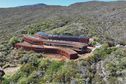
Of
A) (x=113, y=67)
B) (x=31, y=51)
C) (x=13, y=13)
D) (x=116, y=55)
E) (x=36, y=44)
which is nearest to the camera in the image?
(x=113, y=67)

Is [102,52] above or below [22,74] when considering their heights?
above

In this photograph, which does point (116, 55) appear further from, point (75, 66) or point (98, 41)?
point (98, 41)

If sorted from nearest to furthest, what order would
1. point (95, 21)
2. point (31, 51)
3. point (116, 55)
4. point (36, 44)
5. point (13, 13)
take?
point (116, 55), point (31, 51), point (36, 44), point (95, 21), point (13, 13)

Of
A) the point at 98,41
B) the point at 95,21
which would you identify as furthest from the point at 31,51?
the point at 95,21

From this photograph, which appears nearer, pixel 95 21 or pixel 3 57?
pixel 3 57

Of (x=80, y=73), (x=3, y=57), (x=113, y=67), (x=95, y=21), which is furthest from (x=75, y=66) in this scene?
(x=95, y=21)

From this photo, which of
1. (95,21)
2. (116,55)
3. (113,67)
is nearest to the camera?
(113,67)

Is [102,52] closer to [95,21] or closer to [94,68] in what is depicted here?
[94,68]

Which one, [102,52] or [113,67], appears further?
[102,52]

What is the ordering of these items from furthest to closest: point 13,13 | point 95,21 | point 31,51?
point 13,13, point 95,21, point 31,51
